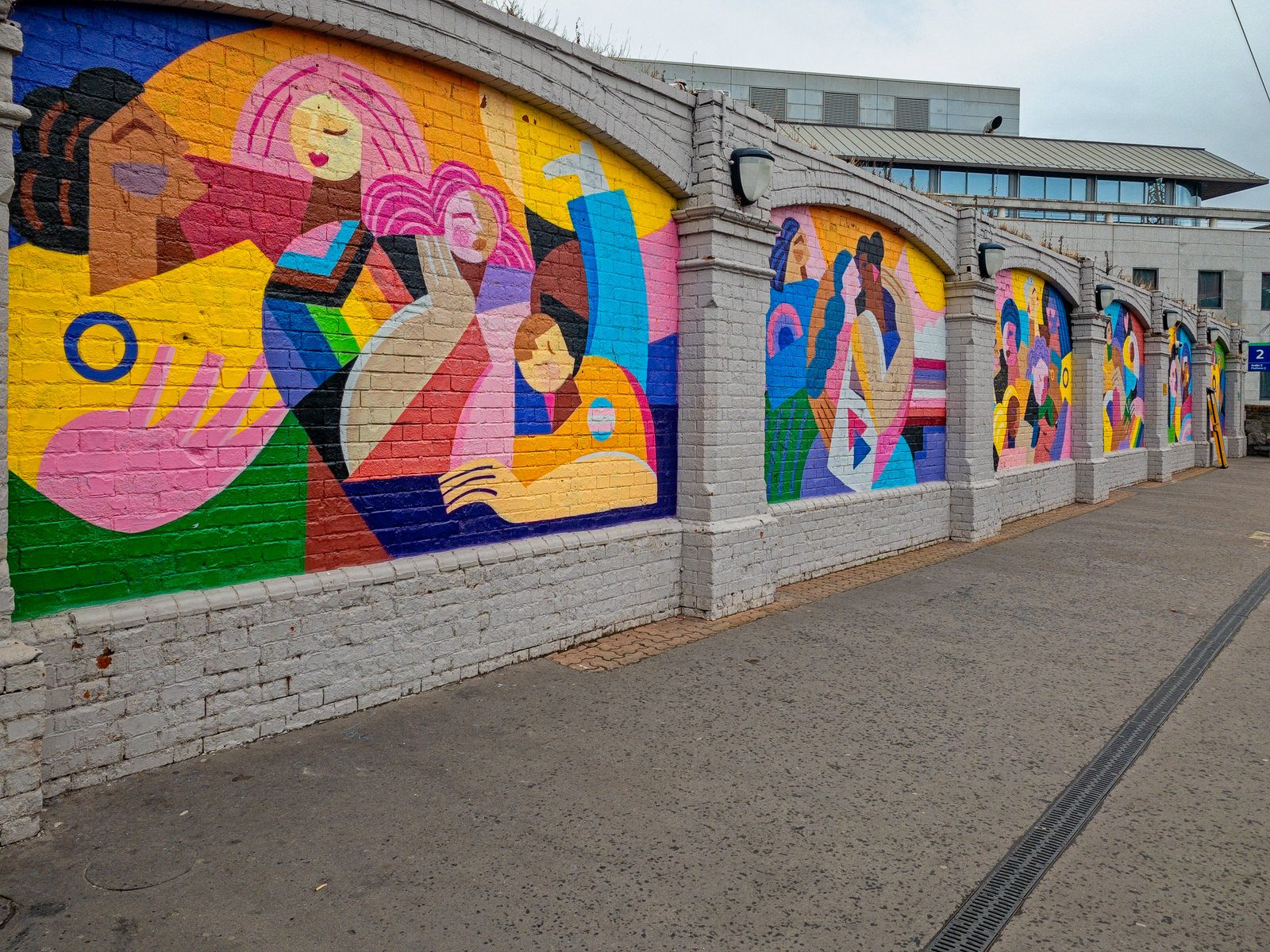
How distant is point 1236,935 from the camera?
3.03 meters

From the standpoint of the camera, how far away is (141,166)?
4.19 meters

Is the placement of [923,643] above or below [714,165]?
below

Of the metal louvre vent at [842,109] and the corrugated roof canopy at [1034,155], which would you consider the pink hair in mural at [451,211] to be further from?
the metal louvre vent at [842,109]

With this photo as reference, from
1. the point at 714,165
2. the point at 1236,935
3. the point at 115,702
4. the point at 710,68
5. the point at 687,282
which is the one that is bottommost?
the point at 1236,935

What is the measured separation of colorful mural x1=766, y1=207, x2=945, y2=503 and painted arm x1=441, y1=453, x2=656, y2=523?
199cm

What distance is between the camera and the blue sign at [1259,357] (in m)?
29.1

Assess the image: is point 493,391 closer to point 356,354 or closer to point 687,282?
point 356,354

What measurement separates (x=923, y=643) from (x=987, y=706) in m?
1.36

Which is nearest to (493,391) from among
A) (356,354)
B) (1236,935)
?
(356,354)

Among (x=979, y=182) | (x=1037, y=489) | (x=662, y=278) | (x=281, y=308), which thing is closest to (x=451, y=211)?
(x=281, y=308)

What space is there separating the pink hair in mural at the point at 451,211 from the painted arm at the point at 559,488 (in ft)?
4.60

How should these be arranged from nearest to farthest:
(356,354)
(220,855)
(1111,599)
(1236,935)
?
(1236,935) → (220,855) → (356,354) → (1111,599)

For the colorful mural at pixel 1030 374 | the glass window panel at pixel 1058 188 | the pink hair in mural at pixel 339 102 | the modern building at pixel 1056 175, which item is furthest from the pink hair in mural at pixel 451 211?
the glass window panel at pixel 1058 188

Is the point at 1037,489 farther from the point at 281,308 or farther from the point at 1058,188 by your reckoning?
the point at 1058,188
